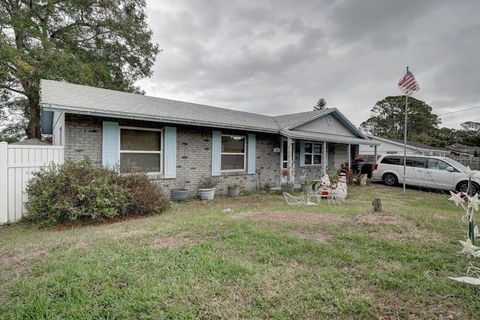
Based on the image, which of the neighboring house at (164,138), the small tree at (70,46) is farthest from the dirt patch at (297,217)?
the small tree at (70,46)

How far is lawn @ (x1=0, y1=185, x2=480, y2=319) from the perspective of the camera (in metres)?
2.27

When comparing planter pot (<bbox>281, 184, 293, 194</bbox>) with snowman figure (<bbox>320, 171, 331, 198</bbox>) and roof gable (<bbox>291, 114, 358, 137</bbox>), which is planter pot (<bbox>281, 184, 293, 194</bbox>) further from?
roof gable (<bbox>291, 114, 358, 137</bbox>)

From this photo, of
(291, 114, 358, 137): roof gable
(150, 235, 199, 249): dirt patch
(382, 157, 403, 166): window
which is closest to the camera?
(150, 235, 199, 249): dirt patch

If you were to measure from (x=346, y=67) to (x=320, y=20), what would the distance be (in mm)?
4277

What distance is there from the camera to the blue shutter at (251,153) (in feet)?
35.7

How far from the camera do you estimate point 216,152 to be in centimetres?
975

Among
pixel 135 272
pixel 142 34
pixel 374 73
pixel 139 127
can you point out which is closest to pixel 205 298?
pixel 135 272

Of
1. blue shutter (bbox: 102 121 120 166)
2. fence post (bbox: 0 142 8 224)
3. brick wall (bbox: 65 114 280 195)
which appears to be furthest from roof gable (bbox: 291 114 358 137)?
fence post (bbox: 0 142 8 224)

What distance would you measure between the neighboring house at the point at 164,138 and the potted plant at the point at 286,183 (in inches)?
5.7

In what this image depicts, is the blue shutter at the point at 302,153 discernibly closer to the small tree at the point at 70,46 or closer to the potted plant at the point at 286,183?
the potted plant at the point at 286,183

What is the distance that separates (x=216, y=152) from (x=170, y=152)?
193 centimetres

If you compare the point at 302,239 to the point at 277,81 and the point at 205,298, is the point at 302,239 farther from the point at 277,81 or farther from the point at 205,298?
the point at 277,81

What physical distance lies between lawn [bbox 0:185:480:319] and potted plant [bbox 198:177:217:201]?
4.05 metres

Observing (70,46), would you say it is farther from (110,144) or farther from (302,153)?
(302,153)
